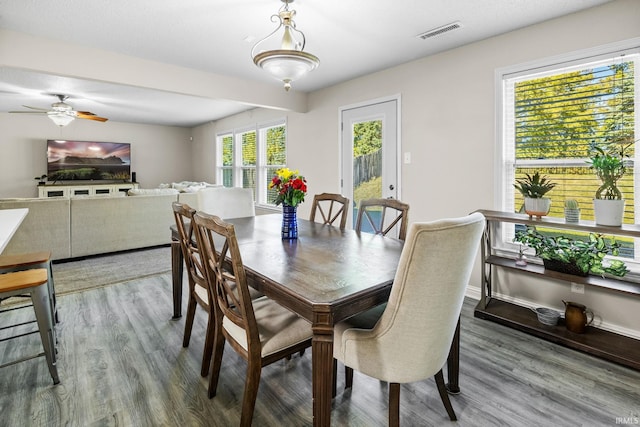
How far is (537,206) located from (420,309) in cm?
185

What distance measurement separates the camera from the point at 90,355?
212cm

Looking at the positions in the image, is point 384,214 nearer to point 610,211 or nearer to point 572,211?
point 572,211

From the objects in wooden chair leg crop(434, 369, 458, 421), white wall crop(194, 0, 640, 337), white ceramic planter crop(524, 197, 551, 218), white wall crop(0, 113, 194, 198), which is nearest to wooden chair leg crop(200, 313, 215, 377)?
wooden chair leg crop(434, 369, 458, 421)

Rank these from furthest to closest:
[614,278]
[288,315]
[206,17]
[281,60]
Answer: [206,17], [614,278], [281,60], [288,315]

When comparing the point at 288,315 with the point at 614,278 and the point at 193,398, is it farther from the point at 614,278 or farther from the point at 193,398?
the point at 614,278

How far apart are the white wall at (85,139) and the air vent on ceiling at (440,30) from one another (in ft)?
24.8

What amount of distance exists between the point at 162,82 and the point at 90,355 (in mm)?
2837

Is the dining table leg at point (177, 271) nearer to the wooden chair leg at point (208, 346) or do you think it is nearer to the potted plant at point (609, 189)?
the wooden chair leg at point (208, 346)

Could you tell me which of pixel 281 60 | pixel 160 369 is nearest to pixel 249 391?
pixel 160 369

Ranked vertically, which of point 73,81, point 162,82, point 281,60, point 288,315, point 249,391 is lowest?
point 249,391

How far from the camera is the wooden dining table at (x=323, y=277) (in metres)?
1.16

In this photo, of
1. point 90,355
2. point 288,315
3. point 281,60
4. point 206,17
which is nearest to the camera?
point 288,315

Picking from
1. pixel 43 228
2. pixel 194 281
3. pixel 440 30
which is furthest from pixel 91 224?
pixel 440 30

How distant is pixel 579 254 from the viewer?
230cm
